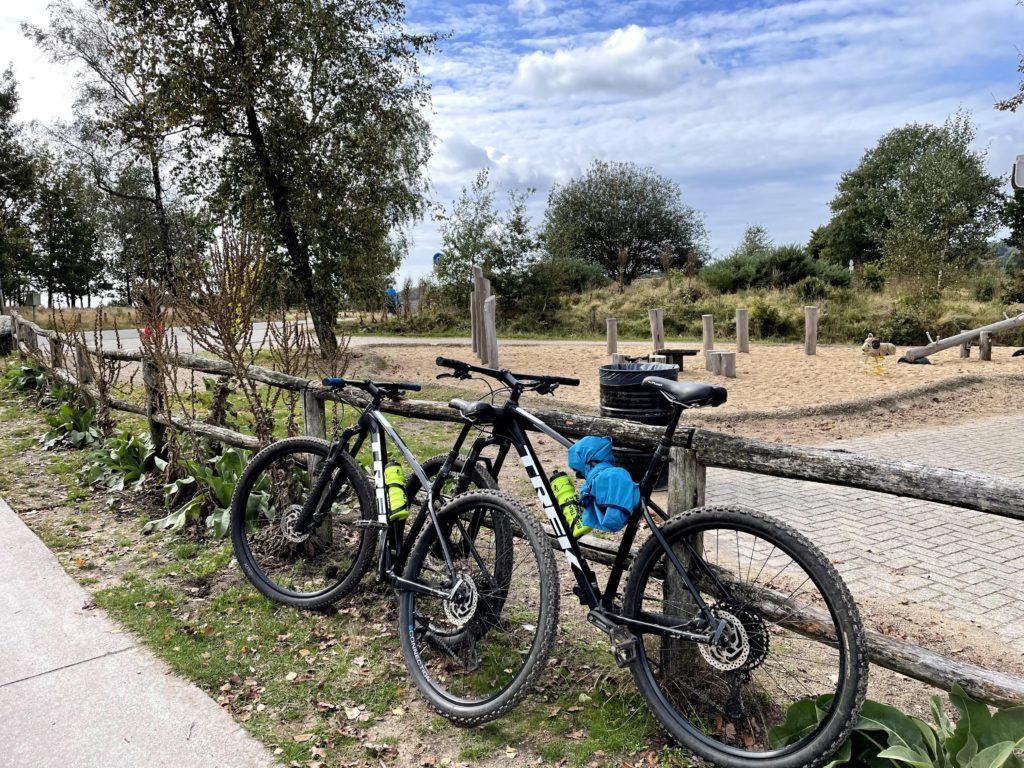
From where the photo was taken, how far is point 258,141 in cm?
1535

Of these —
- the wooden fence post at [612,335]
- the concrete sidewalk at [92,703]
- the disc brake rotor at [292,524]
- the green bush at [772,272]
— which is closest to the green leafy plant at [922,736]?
the concrete sidewalk at [92,703]

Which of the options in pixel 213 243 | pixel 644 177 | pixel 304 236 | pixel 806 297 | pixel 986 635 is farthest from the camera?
pixel 644 177

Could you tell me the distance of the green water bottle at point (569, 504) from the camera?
9.55 feet

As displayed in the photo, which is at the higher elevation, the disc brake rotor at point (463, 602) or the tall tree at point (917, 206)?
the tall tree at point (917, 206)

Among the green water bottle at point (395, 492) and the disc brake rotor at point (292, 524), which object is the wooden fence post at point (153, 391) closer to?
the disc brake rotor at point (292, 524)

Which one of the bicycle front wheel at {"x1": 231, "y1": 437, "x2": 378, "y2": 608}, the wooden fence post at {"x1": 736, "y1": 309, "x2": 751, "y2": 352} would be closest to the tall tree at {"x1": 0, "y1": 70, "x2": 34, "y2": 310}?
the wooden fence post at {"x1": 736, "y1": 309, "x2": 751, "y2": 352}

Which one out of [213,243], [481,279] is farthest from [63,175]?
[213,243]

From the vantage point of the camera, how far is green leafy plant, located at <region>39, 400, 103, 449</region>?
816 cm

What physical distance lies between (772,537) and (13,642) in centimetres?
371

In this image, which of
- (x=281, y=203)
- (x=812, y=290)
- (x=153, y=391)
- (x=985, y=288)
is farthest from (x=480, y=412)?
(x=985, y=288)

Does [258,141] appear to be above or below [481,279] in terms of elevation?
above

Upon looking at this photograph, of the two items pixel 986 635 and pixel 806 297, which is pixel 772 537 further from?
pixel 806 297

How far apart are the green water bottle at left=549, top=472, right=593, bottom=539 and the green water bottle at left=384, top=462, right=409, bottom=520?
896 mm

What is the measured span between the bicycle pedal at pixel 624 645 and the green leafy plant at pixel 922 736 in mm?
545
